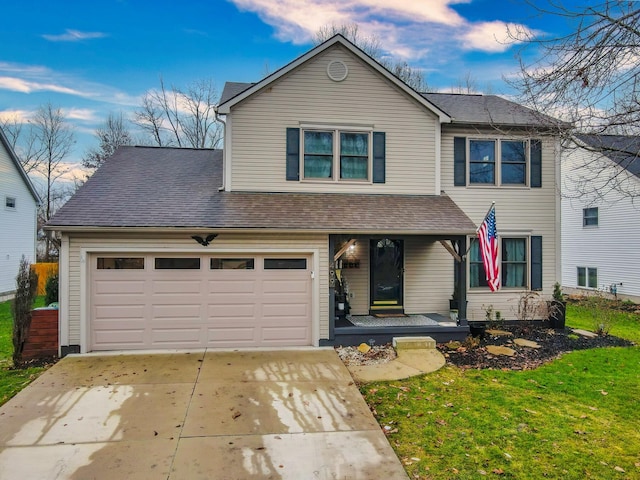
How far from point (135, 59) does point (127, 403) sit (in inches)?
778

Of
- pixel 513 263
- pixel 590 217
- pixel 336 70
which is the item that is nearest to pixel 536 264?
pixel 513 263

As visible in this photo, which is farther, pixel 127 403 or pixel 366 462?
pixel 127 403

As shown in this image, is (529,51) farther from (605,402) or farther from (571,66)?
(605,402)

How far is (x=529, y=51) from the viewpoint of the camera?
556 cm

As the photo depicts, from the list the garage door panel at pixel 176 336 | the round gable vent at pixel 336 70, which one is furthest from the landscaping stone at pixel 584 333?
the garage door panel at pixel 176 336

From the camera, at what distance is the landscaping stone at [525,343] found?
8719mm

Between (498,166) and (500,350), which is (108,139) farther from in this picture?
(500,350)

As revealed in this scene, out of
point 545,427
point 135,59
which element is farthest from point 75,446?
point 135,59

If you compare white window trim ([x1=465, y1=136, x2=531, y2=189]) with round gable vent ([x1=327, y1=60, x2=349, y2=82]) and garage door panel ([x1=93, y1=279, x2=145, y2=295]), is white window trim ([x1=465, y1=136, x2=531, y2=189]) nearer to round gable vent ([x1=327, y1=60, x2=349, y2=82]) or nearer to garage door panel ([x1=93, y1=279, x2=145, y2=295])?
round gable vent ([x1=327, y1=60, x2=349, y2=82])

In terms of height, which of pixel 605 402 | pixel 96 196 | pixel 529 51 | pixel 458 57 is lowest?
pixel 605 402

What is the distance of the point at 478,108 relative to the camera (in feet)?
36.8

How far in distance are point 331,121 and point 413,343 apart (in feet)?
18.8

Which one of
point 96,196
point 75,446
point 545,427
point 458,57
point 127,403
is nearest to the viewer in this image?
point 75,446

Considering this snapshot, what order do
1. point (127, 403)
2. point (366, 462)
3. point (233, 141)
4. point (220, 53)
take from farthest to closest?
1. point (220, 53)
2. point (233, 141)
3. point (127, 403)
4. point (366, 462)
